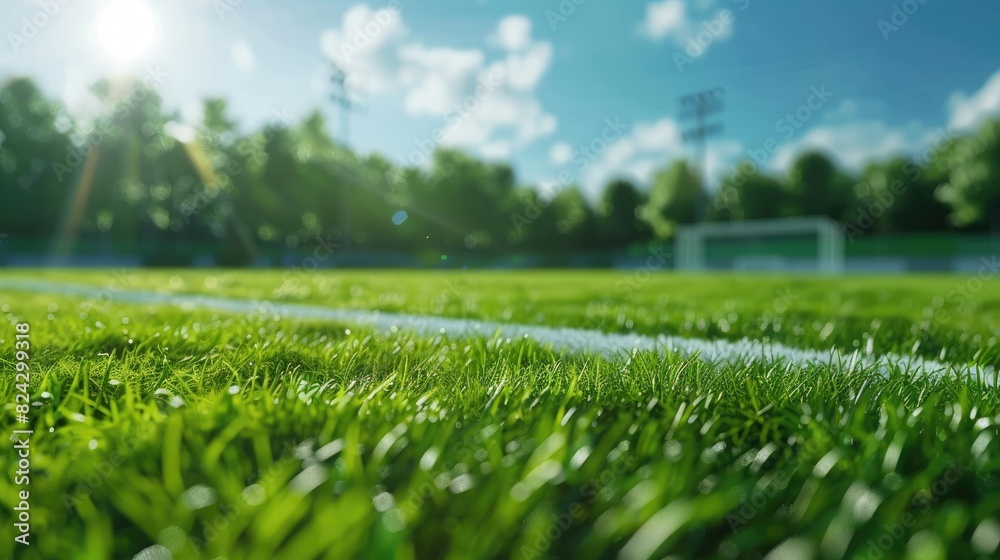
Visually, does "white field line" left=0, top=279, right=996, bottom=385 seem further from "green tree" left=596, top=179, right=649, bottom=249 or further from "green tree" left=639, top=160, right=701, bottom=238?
"green tree" left=596, top=179, right=649, bottom=249

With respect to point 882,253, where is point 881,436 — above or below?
above

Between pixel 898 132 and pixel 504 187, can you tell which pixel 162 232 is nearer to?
pixel 504 187

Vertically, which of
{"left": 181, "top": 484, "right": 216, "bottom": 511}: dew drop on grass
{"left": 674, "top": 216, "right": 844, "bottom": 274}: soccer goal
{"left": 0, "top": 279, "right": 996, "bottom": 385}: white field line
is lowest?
{"left": 674, "top": 216, "right": 844, "bottom": 274}: soccer goal

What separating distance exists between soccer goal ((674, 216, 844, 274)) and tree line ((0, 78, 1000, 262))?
4195 millimetres

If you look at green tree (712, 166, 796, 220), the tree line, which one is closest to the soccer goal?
the tree line

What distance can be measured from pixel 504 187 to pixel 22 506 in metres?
59.8

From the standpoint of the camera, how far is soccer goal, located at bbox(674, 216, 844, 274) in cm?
3888

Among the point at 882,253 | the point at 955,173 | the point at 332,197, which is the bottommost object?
the point at 882,253

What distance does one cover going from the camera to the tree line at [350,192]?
4084 cm

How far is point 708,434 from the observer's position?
160 cm

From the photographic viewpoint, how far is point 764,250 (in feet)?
134

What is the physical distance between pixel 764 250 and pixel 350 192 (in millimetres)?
30217

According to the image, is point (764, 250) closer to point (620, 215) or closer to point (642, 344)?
point (620, 215)

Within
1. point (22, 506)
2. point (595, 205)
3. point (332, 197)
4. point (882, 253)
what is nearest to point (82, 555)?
point (22, 506)
